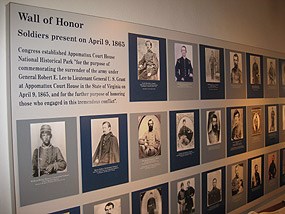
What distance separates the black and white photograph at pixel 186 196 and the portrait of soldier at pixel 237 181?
59 cm

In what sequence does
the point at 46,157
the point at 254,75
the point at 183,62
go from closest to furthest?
the point at 46,157 → the point at 183,62 → the point at 254,75

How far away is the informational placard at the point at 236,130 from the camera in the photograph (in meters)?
2.47

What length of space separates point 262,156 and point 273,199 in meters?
0.59

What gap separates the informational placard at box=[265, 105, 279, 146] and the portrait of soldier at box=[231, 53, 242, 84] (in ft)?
2.03

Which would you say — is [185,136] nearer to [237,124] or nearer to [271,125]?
[237,124]

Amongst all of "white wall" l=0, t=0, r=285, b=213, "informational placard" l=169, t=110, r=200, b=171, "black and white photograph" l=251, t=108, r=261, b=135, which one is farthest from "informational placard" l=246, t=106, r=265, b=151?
"informational placard" l=169, t=110, r=200, b=171

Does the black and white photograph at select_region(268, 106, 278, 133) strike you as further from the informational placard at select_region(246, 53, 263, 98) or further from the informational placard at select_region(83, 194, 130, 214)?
the informational placard at select_region(83, 194, 130, 214)

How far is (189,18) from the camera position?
7.00 ft

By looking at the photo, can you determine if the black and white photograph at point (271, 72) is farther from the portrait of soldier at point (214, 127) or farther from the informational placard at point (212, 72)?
the portrait of soldier at point (214, 127)

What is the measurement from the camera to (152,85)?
Result: 1.85 meters

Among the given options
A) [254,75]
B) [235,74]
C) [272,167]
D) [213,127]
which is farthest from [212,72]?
[272,167]

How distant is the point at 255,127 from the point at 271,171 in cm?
63

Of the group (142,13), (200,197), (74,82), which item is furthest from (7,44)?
(200,197)

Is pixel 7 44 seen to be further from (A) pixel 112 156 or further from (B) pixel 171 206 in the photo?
(B) pixel 171 206
